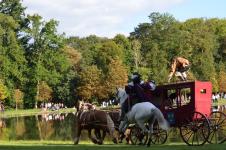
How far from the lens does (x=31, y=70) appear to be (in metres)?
82.3

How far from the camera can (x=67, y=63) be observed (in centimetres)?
8694

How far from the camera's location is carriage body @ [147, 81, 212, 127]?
17.3 meters

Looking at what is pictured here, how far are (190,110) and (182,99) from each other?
524 mm

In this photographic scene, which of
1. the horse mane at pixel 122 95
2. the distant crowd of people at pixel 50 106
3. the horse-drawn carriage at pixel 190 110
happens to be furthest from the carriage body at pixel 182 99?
the distant crowd of people at pixel 50 106

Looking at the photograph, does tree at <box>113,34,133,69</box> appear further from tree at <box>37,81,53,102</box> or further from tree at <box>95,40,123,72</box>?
tree at <box>37,81,53,102</box>

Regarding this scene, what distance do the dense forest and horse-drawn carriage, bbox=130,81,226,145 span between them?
5678 centimetres

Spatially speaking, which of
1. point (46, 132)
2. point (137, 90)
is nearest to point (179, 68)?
point (137, 90)

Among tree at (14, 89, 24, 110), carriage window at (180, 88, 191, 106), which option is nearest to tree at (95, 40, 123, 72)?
tree at (14, 89, 24, 110)

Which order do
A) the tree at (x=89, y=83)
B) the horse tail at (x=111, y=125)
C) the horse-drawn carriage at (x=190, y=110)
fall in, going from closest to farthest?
the horse-drawn carriage at (x=190, y=110) < the horse tail at (x=111, y=125) < the tree at (x=89, y=83)

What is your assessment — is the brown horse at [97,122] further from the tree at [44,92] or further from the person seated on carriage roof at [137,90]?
the tree at [44,92]

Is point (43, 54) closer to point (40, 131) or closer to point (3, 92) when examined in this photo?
point (3, 92)

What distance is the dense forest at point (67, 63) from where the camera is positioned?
257 feet

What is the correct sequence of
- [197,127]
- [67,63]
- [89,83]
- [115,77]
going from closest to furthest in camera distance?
1. [197,127]
2. [115,77]
3. [89,83]
4. [67,63]

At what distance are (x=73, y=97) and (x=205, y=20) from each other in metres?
44.8
